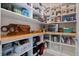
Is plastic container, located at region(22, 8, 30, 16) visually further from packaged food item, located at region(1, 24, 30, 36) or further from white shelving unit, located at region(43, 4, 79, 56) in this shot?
white shelving unit, located at region(43, 4, 79, 56)

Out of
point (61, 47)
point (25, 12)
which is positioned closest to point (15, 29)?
point (25, 12)

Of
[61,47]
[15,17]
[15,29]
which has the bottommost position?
[61,47]

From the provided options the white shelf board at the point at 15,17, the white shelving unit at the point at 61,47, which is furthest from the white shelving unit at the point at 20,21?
the white shelving unit at the point at 61,47

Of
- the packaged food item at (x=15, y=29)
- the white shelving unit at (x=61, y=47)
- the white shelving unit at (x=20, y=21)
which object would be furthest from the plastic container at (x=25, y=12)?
the white shelving unit at (x=61, y=47)

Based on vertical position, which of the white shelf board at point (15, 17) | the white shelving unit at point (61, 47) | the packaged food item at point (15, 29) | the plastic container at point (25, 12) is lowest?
the white shelving unit at point (61, 47)

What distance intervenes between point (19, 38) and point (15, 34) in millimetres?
74

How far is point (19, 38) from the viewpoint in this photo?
122cm

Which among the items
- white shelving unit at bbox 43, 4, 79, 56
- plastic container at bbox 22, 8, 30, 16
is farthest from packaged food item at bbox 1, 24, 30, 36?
white shelving unit at bbox 43, 4, 79, 56

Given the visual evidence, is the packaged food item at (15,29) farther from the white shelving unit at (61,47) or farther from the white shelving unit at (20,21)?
the white shelving unit at (61,47)

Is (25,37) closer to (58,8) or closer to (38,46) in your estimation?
(38,46)

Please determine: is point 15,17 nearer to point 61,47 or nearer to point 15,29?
point 15,29

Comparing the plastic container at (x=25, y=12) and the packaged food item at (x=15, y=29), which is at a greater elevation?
the plastic container at (x=25, y=12)

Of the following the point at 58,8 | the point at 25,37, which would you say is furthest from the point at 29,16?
the point at 58,8

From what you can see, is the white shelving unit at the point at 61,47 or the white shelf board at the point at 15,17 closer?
the white shelf board at the point at 15,17
